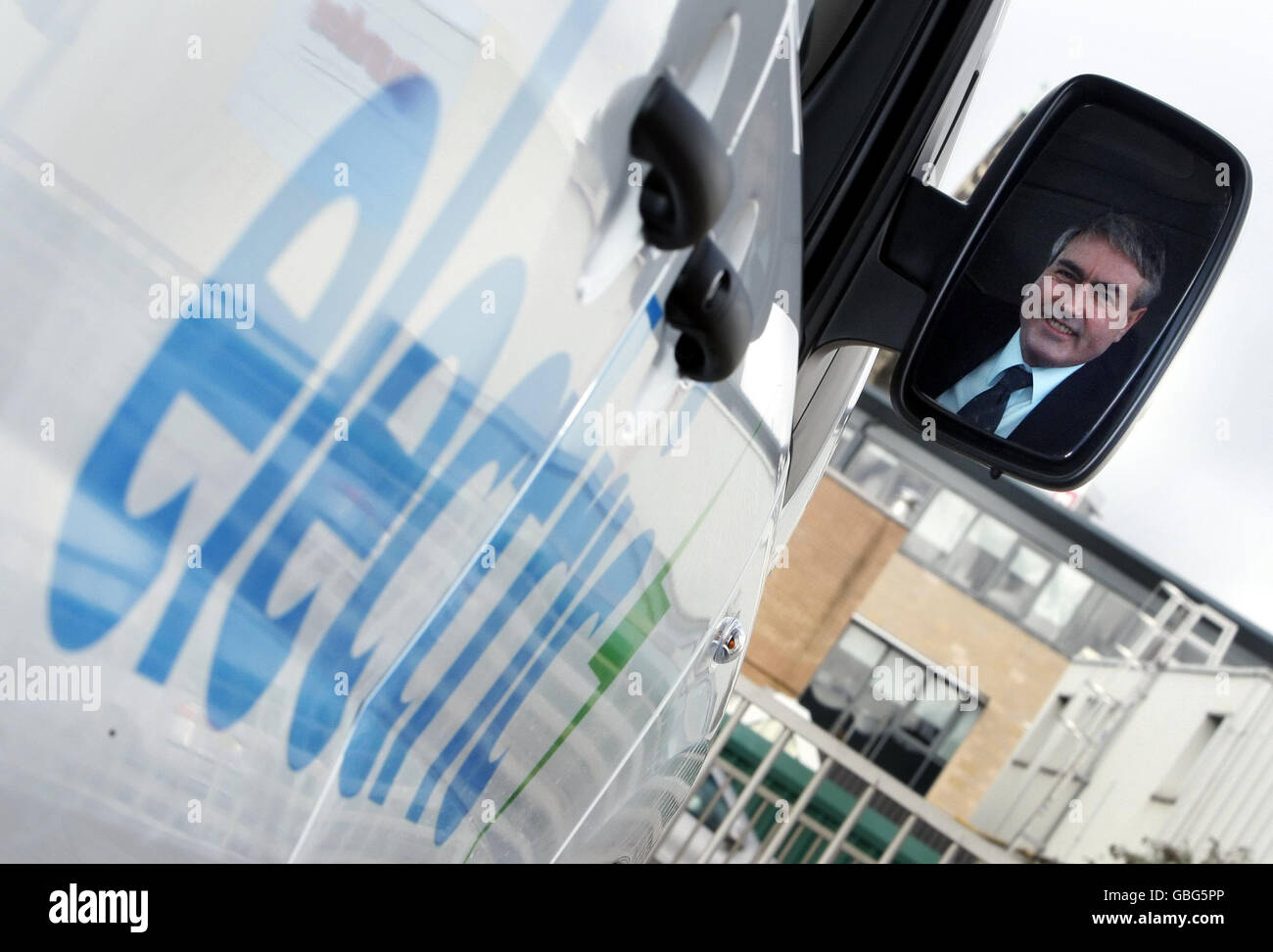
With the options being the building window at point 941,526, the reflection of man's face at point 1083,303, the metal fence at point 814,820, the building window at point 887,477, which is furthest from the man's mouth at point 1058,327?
the building window at point 887,477

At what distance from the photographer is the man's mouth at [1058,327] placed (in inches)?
78.4

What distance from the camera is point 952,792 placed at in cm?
2422

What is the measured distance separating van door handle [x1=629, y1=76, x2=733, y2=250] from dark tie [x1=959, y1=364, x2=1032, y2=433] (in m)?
0.93

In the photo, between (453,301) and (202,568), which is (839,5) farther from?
(202,568)

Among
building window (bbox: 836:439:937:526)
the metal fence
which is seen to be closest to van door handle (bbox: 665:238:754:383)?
the metal fence

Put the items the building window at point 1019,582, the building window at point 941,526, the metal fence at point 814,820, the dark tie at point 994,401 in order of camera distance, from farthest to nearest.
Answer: the building window at point 941,526 → the building window at point 1019,582 → the metal fence at point 814,820 → the dark tie at point 994,401

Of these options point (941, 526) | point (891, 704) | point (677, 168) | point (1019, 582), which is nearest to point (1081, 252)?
point (677, 168)

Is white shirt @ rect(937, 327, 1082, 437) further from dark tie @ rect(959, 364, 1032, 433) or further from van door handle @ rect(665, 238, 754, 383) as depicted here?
van door handle @ rect(665, 238, 754, 383)

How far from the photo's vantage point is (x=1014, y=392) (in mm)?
2088

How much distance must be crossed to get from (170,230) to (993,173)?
1.37 m

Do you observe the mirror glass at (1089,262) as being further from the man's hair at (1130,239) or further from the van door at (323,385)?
the van door at (323,385)

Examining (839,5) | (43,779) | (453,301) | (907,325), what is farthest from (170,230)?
(907,325)

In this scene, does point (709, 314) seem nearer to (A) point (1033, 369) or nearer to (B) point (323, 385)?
(B) point (323, 385)
